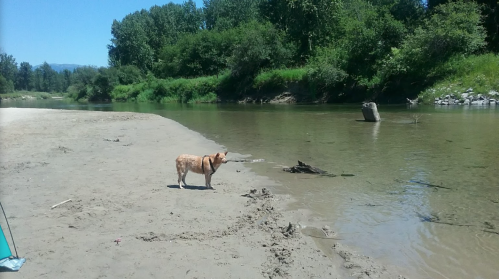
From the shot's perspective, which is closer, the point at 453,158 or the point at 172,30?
the point at 453,158

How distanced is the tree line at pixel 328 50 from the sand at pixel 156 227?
103ft

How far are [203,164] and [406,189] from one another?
13.6 feet

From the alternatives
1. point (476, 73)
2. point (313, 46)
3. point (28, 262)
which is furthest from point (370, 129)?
point (313, 46)

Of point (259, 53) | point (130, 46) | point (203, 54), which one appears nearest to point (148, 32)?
point (130, 46)

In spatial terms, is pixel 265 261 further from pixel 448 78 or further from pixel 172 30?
pixel 172 30

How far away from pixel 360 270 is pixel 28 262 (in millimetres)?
3826

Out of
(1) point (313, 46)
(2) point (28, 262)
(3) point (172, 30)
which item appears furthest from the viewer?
(3) point (172, 30)

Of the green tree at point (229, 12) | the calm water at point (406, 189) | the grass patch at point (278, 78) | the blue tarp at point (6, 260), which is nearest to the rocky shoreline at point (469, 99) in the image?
the calm water at point (406, 189)

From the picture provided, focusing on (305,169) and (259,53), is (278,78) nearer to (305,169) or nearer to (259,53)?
(259,53)

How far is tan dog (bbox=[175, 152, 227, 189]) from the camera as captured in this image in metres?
7.67

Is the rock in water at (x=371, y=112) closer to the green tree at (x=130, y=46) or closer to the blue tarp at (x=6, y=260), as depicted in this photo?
the blue tarp at (x=6, y=260)

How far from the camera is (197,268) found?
4387 millimetres

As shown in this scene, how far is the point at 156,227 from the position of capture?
5.57 metres

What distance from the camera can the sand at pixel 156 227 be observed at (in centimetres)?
443
